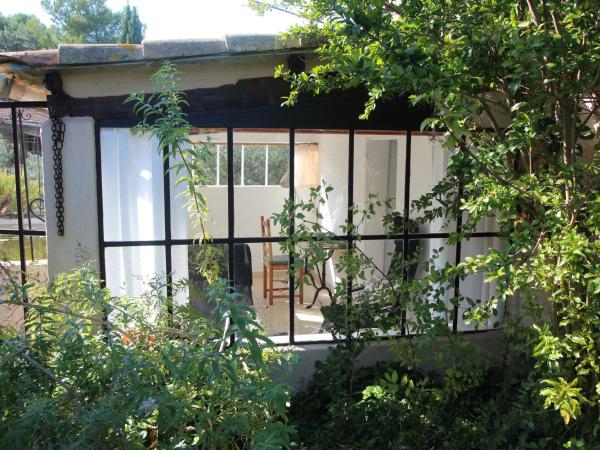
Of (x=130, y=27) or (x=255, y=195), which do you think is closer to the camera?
(x=255, y=195)

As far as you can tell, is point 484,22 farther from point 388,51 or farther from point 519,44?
point 388,51

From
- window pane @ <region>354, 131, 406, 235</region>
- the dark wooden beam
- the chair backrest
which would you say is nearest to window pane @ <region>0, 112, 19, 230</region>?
the dark wooden beam

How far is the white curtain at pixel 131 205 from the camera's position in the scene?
2952mm

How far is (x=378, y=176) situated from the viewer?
4.77m

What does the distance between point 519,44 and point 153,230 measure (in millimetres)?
2289

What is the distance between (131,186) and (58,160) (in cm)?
44

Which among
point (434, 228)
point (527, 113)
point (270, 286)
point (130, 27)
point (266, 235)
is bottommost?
point (270, 286)

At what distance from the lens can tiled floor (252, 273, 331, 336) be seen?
12.8 ft

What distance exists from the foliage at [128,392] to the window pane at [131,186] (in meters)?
1.23

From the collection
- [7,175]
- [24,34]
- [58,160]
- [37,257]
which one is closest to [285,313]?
[37,257]

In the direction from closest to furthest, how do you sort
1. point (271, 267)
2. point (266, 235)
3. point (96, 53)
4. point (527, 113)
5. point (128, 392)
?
point (128, 392) < point (527, 113) < point (96, 53) < point (266, 235) < point (271, 267)

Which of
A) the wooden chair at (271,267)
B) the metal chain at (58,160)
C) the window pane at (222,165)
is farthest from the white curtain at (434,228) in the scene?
the metal chain at (58,160)

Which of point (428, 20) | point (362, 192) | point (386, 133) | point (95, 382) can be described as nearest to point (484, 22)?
point (428, 20)

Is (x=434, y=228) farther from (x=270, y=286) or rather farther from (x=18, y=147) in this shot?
(x=18, y=147)
